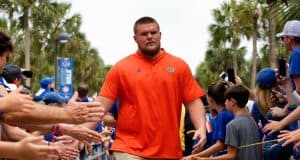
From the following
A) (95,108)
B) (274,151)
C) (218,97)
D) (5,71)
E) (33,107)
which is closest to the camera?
(33,107)

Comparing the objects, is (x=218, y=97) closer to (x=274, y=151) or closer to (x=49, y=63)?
(x=274, y=151)

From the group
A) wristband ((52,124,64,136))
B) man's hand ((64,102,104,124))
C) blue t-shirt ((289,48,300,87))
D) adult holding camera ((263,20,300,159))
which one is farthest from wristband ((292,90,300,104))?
man's hand ((64,102,104,124))

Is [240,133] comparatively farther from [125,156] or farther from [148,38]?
[148,38]

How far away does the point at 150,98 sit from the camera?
23.6 feet

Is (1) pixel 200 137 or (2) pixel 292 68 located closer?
(2) pixel 292 68

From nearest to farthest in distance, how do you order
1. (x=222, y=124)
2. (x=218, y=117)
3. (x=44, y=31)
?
1. (x=222, y=124)
2. (x=218, y=117)
3. (x=44, y=31)

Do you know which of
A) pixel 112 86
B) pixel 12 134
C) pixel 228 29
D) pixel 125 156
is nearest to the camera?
pixel 12 134

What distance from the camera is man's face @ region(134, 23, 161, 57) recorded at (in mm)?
7449

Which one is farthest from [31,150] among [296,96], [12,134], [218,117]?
[218,117]

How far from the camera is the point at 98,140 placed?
5199mm

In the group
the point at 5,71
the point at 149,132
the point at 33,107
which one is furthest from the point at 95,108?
the point at 5,71

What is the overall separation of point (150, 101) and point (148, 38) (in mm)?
685

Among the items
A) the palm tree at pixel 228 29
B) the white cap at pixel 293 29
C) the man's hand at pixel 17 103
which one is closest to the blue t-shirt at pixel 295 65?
the white cap at pixel 293 29

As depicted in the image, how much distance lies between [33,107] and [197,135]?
10.9 feet
